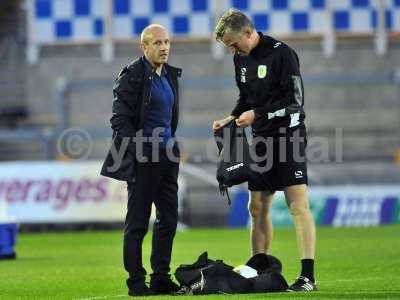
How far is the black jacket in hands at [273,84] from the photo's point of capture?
842 cm

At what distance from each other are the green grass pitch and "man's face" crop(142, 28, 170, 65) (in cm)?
153

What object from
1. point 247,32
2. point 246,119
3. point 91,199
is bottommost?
point 91,199

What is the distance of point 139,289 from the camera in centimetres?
821

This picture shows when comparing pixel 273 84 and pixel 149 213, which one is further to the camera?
pixel 273 84

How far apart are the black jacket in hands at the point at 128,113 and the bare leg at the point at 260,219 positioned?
97 centimetres

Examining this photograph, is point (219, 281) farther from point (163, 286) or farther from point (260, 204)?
point (260, 204)

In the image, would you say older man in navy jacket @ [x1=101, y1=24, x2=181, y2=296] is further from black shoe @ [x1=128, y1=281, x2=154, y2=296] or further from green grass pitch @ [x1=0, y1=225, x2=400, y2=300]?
green grass pitch @ [x1=0, y1=225, x2=400, y2=300]

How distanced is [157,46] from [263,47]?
0.77 m

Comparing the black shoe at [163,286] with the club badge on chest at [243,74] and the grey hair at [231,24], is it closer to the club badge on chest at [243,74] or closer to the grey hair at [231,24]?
the club badge on chest at [243,74]

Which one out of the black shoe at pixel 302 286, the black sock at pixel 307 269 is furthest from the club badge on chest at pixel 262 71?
the black shoe at pixel 302 286

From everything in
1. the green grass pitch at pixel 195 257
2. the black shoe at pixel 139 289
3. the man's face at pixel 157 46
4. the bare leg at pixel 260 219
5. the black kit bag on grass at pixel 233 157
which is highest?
the man's face at pixel 157 46

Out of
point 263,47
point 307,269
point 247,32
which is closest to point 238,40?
point 247,32

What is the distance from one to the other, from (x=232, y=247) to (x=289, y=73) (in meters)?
5.81

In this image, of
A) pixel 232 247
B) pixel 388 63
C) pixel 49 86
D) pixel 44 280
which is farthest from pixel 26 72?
pixel 44 280
